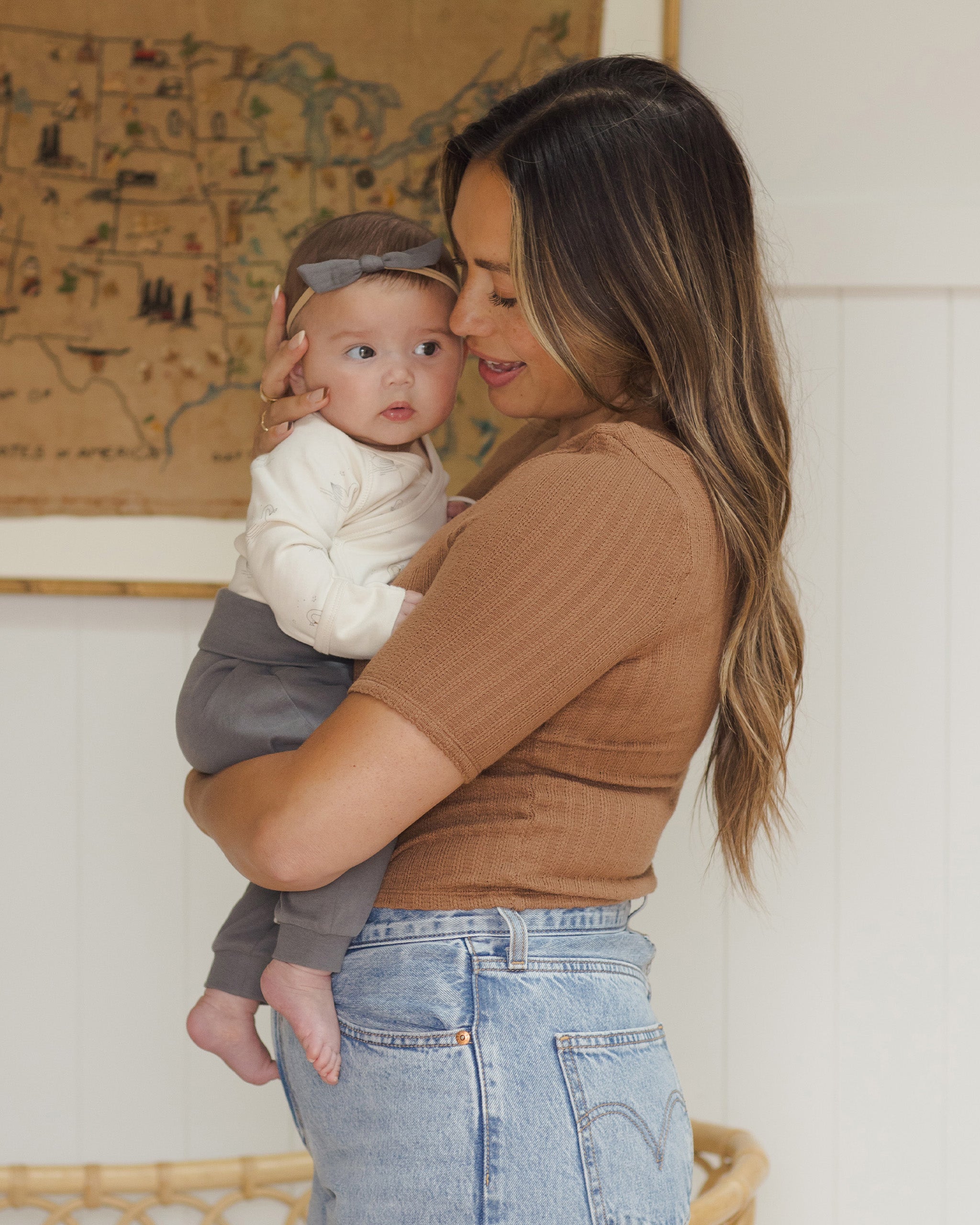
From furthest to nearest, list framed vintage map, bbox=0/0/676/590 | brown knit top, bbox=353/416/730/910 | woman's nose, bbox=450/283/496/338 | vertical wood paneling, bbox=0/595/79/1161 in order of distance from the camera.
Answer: vertical wood paneling, bbox=0/595/79/1161 < framed vintage map, bbox=0/0/676/590 < woman's nose, bbox=450/283/496/338 < brown knit top, bbox=353/416/730/910

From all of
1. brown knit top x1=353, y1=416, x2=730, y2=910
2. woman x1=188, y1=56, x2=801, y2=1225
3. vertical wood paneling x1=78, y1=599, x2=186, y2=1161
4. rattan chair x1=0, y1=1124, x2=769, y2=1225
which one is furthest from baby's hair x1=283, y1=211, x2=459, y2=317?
rattan chair x1=0, y1=1124, x2=769, y2=1225

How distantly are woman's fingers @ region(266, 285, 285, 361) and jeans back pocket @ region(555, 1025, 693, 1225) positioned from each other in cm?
78

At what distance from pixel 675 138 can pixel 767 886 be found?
1173 millimetres

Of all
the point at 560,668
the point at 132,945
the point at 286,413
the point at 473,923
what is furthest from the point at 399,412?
the point at 132,945

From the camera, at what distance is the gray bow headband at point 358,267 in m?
1.10

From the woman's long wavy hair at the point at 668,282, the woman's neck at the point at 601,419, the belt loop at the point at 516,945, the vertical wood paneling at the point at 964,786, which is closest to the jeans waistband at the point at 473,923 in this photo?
the belt loop at the point at 516,945

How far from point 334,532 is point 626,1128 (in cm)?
61

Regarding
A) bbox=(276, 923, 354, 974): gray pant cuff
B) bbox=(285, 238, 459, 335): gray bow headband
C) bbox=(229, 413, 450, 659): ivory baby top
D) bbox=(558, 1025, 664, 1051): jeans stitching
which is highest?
bbox=(285, 238, 459, 335): gray bow headband

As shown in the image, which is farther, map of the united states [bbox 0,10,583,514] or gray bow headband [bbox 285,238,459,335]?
map of the united states [bbox 0,10,583,514]

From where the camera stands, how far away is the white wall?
5.28ft

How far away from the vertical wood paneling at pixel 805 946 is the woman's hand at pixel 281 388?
841 millimetres

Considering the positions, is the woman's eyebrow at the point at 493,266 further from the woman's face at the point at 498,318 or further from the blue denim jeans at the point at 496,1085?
the blue denim jeans at the point at 496,1085

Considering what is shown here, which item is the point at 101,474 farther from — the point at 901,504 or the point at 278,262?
the point at 901,504

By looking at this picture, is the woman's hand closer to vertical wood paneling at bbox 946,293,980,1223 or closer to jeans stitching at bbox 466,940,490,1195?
jeans stitching at bbox 466,940,490,1195
